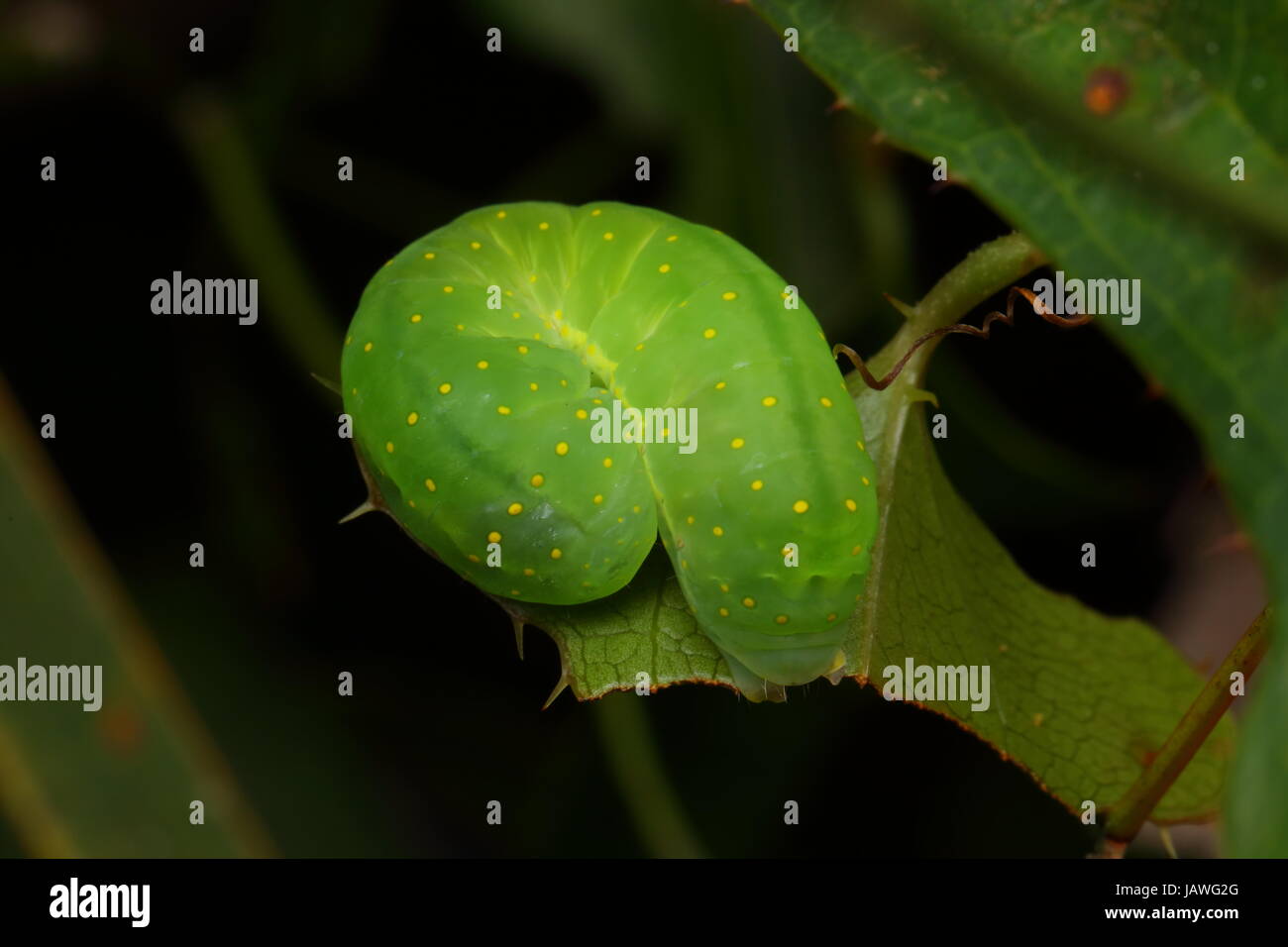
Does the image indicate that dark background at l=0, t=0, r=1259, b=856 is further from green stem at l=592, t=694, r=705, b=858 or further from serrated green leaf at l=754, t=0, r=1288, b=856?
serrated green leaf at l=754, t=0, r=1288, b=856

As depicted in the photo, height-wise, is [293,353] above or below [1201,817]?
above

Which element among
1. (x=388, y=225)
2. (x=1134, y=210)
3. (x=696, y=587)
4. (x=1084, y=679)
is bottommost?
(x=1084, y=679)

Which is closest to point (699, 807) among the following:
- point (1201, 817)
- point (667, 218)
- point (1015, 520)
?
point (1015, 520)

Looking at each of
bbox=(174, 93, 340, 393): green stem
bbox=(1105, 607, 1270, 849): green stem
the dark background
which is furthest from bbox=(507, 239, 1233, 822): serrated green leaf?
bbox=(174, 93, 340, 393): green stem

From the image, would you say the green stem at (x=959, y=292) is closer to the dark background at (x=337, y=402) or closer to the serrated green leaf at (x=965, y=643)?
the serrated green leaf at (x=965, y=643)

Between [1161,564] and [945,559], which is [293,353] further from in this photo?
[1161,564]

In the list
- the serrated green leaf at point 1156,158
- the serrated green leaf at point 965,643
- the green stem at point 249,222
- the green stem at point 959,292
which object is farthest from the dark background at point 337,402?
the serrated green leaf at point 1156,158

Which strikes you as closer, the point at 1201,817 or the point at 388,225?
the point at 1201,817
